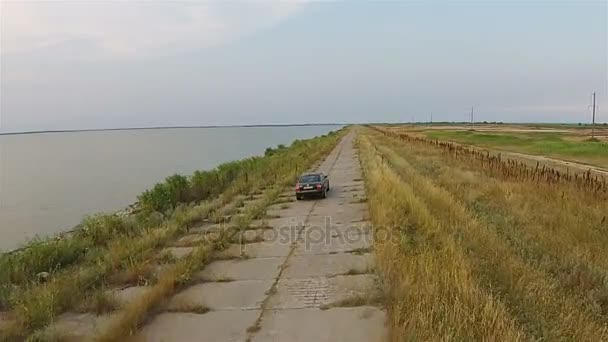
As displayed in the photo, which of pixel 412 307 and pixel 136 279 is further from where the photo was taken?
pixel 136 279

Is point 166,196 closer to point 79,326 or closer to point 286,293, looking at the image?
point 286,293

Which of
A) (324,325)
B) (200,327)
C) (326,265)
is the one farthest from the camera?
(326,265)

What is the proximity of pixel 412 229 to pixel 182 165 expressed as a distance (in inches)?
1856

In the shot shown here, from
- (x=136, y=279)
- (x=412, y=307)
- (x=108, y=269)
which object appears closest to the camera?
(x=412, y=307)

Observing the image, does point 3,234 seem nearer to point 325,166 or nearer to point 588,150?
point 325,166

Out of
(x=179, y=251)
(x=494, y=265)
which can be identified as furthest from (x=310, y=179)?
(x=494, y=265)

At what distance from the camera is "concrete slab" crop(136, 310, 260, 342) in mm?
6148

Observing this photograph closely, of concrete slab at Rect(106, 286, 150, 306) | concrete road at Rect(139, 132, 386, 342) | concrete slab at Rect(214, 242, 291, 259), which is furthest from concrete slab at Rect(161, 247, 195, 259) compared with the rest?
concrete slab at Rect(106, 286, 150, 306)

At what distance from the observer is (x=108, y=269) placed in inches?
365

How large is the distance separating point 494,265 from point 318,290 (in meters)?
2.72

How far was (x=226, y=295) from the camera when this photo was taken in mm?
7855

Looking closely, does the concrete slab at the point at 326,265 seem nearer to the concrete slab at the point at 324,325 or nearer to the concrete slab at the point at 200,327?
the concrete slab at the point at 324,325

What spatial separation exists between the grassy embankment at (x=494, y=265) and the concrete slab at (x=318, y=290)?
377 mm

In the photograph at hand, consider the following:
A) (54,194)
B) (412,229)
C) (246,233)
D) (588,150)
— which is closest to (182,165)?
(54,194)
